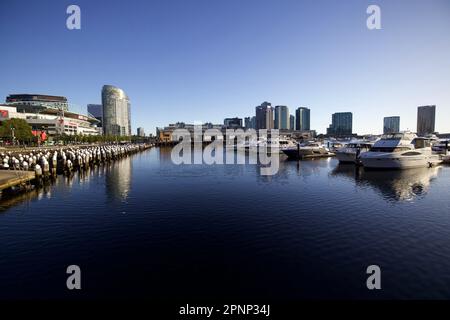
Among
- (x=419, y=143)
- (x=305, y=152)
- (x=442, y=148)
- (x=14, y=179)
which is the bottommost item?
(x=14, y=179)

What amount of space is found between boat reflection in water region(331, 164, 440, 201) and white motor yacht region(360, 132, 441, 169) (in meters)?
1.32

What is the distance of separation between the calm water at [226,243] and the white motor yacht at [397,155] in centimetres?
1720

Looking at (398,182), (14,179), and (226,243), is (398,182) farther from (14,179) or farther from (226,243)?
(14,179)

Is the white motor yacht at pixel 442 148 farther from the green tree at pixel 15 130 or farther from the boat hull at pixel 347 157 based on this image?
the green tree at pixel 15 130

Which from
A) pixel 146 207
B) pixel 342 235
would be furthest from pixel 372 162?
pixel 146 207

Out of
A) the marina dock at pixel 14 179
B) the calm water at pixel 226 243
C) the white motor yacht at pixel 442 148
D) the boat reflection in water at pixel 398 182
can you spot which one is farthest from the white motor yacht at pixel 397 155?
the marina dock at pixel 14 179

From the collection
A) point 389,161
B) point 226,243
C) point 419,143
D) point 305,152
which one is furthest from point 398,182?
point 305,152

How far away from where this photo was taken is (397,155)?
48.4 meters

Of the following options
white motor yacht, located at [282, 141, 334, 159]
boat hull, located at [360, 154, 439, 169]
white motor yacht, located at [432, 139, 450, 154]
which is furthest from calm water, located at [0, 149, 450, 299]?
white motor yacht, located at [432, 139, 450, 154]

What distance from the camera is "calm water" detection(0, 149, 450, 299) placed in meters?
12.3

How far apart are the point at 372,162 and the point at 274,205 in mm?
32764

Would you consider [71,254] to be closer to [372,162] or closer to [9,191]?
[9,191]

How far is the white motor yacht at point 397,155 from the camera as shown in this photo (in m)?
48.3

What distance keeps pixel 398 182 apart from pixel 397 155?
507 inches
